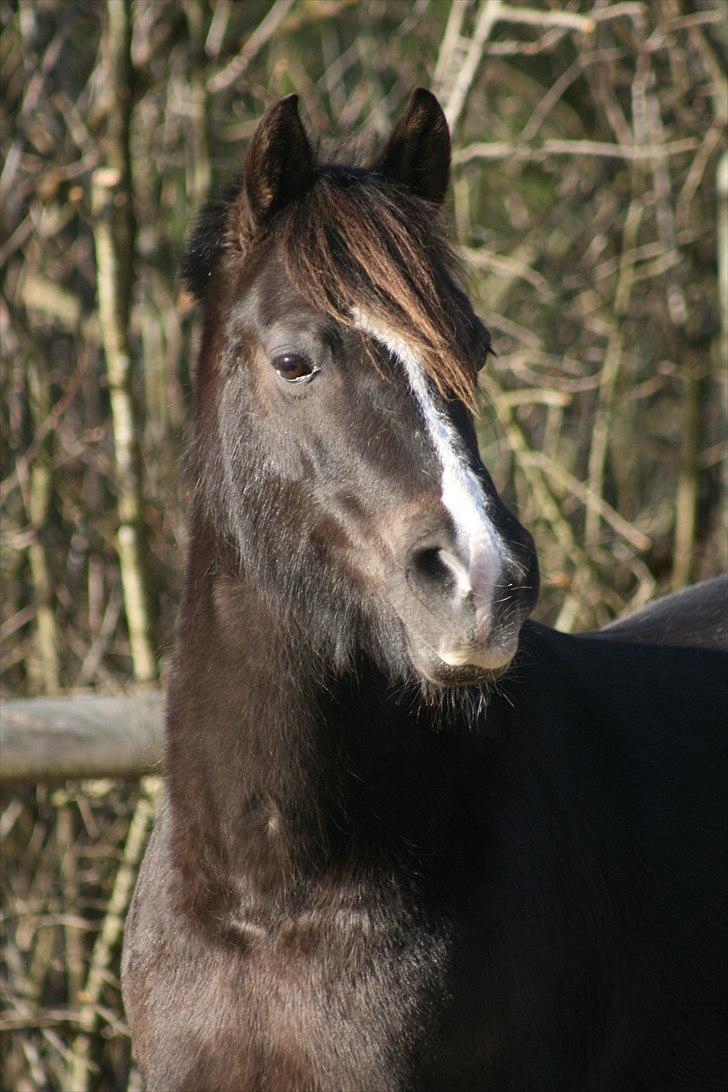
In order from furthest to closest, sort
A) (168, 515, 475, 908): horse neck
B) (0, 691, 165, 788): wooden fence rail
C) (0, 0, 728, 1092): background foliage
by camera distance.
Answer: (0, 0, 728, 1092): background foliage, (0, 691, 165, 788): wooden fence rail, (168, 515, 475, 908): horse neck

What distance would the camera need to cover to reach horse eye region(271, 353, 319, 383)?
234 cm

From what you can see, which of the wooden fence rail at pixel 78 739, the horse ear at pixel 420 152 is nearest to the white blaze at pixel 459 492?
the horse ear at pixel 420 152

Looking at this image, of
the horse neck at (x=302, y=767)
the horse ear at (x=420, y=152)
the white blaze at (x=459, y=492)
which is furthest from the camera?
the horse ear at (x=420, y=152)

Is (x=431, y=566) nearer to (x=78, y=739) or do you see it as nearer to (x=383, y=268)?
(x=383, y=268)

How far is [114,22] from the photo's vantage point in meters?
4.81

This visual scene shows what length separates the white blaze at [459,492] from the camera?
1.96 meters

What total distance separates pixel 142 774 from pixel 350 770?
63.9 inches

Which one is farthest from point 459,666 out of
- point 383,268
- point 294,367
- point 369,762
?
point 383,268

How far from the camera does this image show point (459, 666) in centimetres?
202

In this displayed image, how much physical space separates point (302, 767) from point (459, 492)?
69 centimetres

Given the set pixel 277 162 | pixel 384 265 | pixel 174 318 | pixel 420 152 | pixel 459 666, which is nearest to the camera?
pixel 459 666

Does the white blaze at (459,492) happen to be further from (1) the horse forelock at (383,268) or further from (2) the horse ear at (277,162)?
(2) the horse ear at (277,162)

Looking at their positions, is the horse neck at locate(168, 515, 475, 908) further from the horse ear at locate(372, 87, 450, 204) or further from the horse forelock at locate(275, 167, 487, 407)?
the horse ear at locate(372, 87, 450, 204)

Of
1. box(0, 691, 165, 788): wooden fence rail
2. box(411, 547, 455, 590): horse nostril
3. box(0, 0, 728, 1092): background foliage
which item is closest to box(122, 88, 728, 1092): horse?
box(411, 547, 455, 590): horse nostril
